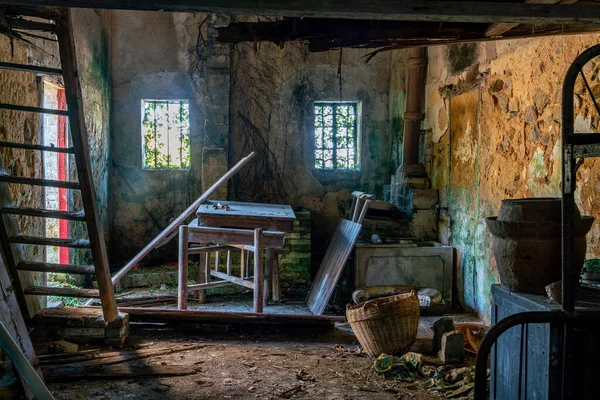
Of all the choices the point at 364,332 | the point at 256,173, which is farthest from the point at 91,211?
the point at 256,173

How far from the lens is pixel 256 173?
32.5 ft

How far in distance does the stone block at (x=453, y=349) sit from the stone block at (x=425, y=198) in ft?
10.8

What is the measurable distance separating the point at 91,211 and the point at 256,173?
18.7 ft

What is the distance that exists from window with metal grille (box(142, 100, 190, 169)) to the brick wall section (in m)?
2.48

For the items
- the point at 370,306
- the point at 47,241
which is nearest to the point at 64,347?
the point at 47,241

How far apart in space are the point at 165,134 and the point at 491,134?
5835 millimetres

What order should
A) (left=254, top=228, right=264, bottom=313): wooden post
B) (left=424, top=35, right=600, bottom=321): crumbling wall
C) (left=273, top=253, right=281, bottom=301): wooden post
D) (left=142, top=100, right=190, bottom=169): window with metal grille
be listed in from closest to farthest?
(left=424, top=35, right=600, bottom=321): crumbling wall, (left=254, top=228, right=264, bottom=313): wooden post, (left=273, top=253, right=281, bottom=301): wooden post, (left=142, top=100, right=190, bottom=169): window with metal grille

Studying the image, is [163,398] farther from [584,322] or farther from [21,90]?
[21,90]

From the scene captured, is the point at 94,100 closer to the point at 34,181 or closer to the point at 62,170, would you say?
the point at 62,170

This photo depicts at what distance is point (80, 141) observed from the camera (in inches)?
163

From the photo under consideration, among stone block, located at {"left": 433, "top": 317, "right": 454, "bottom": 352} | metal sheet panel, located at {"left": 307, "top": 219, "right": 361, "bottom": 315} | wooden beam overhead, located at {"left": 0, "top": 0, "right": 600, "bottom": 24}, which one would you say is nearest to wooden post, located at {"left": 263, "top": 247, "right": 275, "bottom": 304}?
metal sheet panel, located at {"left": 307, "top": 219, "right": 361, "bottom": 315}

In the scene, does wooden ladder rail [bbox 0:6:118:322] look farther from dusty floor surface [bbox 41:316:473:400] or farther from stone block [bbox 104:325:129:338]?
dusty floor surface [bbox 41:316:473:400]

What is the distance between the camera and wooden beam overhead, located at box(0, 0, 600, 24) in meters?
2.91

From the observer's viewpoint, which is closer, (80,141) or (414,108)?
(80,141)
